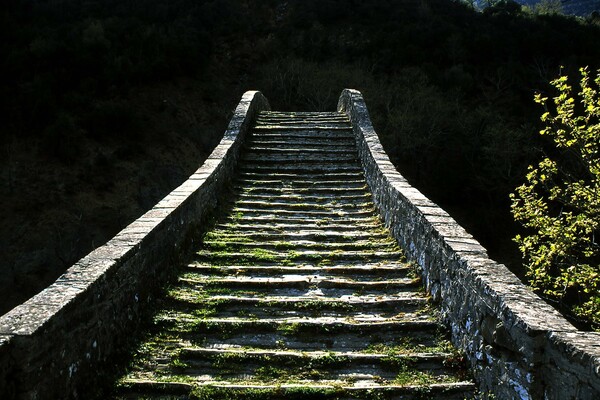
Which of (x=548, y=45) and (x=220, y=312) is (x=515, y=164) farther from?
(x=220, y=312)

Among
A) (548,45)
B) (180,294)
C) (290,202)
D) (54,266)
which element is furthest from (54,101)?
(548,45)

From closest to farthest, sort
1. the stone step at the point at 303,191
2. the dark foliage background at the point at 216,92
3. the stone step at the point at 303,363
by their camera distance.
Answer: the stone step at the point at 303,363 → the stone step at the point at 303,191 → the dark foliage background at the point at 216,92

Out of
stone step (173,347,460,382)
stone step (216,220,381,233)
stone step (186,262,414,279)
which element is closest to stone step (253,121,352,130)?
stone step (216,220,381,233)

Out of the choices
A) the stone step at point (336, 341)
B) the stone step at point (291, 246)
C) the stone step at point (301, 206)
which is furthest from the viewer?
the stone step at point (301, 206)

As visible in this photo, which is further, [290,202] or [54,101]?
[54,101]

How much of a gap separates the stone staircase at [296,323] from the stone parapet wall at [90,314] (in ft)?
0.79

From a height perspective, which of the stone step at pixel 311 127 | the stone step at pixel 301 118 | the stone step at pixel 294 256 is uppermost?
the stone step at pixel 301 118

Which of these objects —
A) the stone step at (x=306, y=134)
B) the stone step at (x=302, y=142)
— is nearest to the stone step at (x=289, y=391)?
the stone step at (x=302, y=142)

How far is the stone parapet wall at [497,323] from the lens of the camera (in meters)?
2.57

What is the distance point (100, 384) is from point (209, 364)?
2.71 ft

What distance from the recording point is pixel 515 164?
23844mm

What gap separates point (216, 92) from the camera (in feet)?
87.9

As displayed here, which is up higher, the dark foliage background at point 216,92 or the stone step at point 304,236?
the dark foliage background at point 216,92

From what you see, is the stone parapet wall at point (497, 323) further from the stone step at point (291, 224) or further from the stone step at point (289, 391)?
the stone step at point (291, 224)
